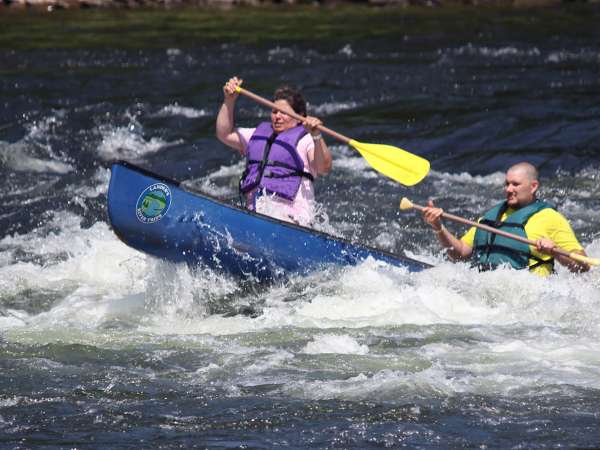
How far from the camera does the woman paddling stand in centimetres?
809

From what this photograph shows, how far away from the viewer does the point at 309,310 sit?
753 cm

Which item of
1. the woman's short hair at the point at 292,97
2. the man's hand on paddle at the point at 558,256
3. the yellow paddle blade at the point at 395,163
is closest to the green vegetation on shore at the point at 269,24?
the yellow paddle blade at the point at 395,163

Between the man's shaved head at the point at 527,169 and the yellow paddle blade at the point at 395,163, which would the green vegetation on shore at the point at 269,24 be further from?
the man's shaved head at the point at 527,169

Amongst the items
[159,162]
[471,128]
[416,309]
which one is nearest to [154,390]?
[416,309]

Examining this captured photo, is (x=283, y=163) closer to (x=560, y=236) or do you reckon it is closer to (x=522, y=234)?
(x=522, y=234)

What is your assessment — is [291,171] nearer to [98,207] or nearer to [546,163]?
[98,207]

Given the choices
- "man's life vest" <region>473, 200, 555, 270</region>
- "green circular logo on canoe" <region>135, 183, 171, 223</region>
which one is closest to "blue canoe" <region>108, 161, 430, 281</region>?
"green circular logo on canoe" <region>135, 183, 171, 223</region>

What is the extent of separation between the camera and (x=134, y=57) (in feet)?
56.7

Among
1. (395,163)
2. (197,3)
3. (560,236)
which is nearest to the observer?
(560,236)

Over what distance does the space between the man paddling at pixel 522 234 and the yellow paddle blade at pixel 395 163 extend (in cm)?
90

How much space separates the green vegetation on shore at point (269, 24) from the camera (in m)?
18.9

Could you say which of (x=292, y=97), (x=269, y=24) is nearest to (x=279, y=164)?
(x=292, y=97)

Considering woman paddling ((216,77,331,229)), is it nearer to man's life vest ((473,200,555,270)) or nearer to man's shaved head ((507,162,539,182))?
man's life vest ((473,200,555,270))

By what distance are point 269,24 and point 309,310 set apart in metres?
13.8
